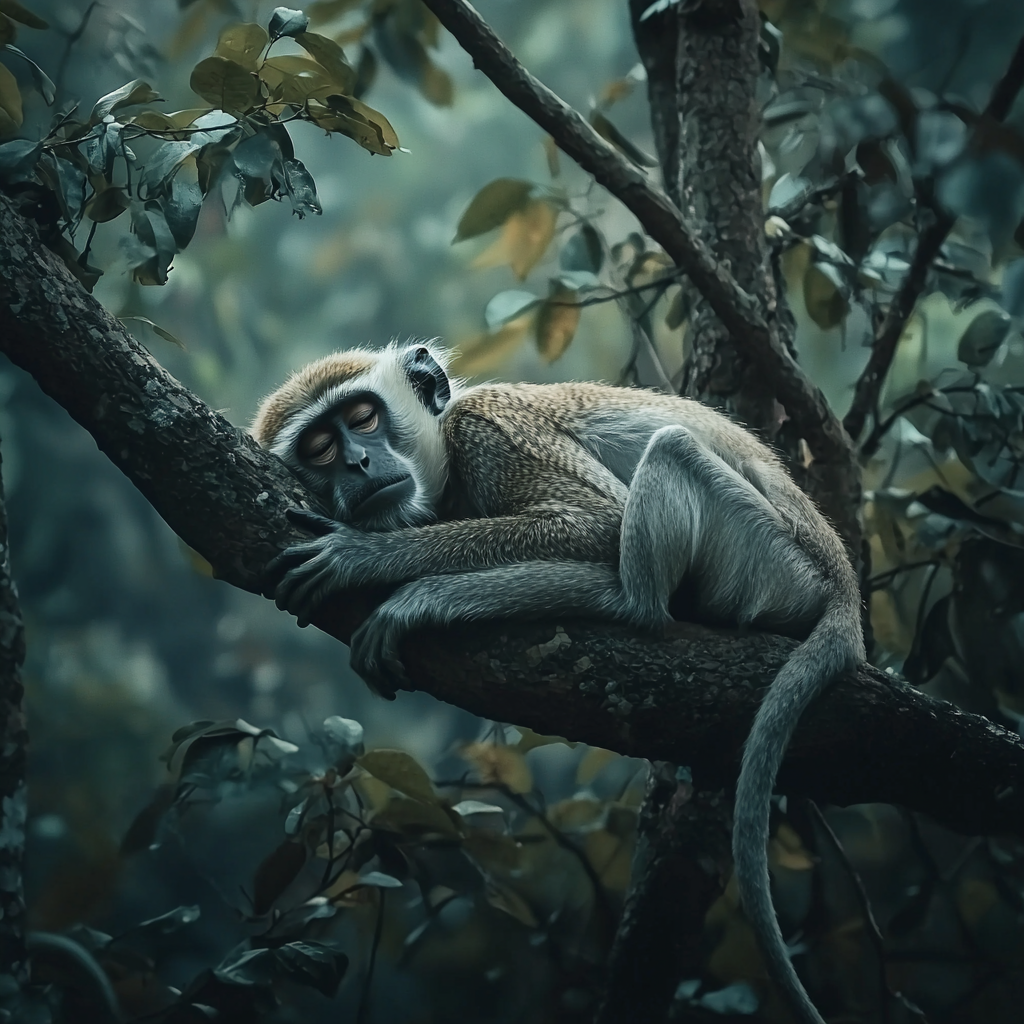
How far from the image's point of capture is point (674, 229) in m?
2.54

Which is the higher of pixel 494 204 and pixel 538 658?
pixel 494 204

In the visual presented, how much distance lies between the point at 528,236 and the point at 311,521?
1641 millimetres

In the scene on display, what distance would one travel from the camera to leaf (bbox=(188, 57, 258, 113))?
2014mm

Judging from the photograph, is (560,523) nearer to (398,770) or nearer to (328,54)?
(398,770)

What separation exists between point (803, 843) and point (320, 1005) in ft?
4.81

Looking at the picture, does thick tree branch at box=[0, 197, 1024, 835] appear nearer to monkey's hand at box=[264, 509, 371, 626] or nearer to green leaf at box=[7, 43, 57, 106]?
monkey's hand at box=[264, 509, 371, 626]

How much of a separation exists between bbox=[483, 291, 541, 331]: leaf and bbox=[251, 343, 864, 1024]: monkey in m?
0.27

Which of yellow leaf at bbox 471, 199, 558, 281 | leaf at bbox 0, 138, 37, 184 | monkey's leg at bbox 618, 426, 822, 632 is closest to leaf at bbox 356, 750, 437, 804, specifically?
monkey's leg at bbox 618, 426, 822, 632

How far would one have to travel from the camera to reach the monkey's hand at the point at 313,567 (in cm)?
201

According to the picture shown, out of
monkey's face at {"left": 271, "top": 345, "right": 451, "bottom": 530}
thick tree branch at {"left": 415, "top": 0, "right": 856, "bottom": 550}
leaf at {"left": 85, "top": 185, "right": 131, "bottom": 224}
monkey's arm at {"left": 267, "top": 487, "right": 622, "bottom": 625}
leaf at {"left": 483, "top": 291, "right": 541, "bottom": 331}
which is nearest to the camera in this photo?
monkey's arm at {"left": 267, "top": 487, "right": 622, "bottom": 625}

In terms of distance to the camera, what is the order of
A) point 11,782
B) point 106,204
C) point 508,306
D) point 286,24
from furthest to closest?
point 508,306, point 11,782, point 106,204, point 286,24

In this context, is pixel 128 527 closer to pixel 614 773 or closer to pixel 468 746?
pixel 468 746

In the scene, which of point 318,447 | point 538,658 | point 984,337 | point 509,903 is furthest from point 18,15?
point 984,337

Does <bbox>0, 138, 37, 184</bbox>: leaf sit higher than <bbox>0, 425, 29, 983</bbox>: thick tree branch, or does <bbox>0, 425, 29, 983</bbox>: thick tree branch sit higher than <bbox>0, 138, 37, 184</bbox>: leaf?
<bbox>0, 138, 37, 184</bbox>: leaf
